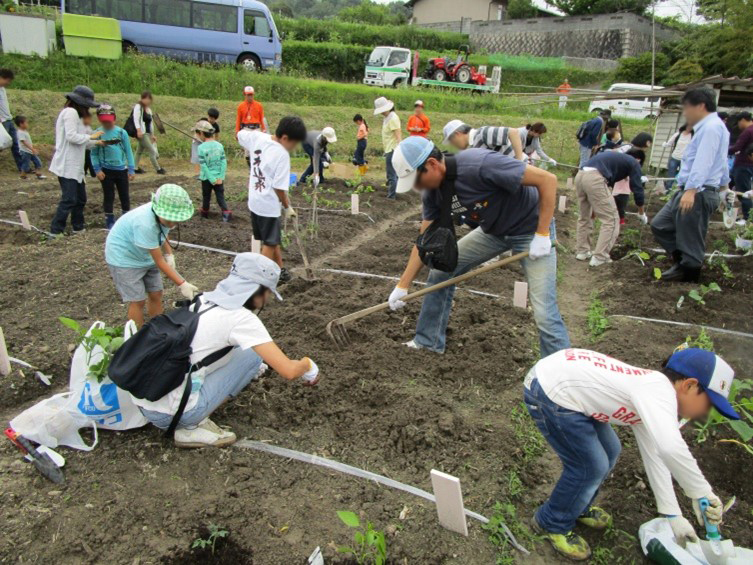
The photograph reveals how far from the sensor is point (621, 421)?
7.05ft

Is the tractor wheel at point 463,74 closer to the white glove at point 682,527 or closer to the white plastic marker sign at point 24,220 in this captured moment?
the white plastic marker sign at point 24,220

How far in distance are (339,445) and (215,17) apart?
58.0ft

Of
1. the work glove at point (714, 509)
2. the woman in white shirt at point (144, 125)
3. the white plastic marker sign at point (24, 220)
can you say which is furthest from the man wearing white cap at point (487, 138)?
the woman in white shirt at point (144, 125)

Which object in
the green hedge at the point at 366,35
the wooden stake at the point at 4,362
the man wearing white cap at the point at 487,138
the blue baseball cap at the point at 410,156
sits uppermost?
the green hedge at the point at 366,35

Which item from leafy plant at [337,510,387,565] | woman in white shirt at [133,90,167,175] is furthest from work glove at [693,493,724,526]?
woman in white shirt at [133,90,167,175]

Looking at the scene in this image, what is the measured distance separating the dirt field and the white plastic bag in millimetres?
113

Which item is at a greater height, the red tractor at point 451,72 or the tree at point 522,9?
the tree at point 522,9

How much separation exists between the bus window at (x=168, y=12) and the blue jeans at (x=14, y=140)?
8.69 m

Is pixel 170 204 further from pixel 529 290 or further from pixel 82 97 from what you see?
pixel 82 97

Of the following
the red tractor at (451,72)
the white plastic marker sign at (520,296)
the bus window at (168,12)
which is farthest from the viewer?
the red tractor at (451,72)

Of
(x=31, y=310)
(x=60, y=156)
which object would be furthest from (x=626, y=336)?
(x=60, y=156)

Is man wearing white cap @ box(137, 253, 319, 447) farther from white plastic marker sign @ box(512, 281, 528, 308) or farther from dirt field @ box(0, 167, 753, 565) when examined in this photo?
white plastic marker sign @ box(512, 281, 528, 308)

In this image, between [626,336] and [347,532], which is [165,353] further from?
[626,336]

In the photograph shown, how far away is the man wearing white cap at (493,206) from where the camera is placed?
306 centimetres
